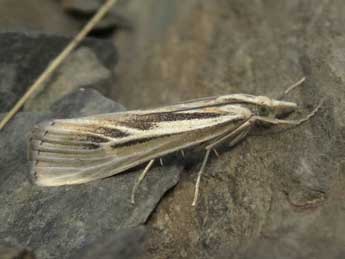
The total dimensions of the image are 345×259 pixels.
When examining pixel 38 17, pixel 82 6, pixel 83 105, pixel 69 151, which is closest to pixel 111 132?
pixel 69 151

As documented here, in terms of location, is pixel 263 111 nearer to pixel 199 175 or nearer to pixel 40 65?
pixel 199 175

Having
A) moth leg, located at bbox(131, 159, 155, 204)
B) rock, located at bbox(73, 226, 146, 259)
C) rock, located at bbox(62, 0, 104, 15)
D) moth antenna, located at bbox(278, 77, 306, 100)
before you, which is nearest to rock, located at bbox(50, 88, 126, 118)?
moth leg, located at bbox(131, 159, 155, 204)

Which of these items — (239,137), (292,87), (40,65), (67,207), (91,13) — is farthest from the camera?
(91,13)

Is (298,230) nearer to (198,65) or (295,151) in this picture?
(295,151)

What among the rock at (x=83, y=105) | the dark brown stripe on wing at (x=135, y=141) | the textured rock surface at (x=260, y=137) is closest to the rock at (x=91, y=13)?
the textured rock surface at (x=260, y=137)

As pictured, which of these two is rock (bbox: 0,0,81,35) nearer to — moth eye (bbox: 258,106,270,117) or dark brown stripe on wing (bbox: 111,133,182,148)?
dark brown stripe on wing (bbox: 111,133,182,148)
